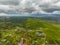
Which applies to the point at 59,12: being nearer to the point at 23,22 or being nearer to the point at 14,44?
the point at 23,22

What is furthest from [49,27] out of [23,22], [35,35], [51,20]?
[23,22]

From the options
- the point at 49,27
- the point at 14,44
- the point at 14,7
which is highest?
the point at 14,7

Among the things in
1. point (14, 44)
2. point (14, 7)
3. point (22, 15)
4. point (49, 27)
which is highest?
point (14, 7)

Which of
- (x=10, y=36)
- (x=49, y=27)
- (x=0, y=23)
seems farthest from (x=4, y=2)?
(x=49, y=27)

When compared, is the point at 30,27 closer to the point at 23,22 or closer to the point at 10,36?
the point at 23,22

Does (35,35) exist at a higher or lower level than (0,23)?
lower

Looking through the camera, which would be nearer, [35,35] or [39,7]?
[35,35]
